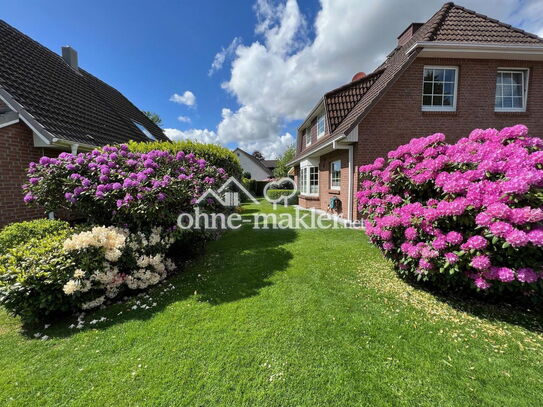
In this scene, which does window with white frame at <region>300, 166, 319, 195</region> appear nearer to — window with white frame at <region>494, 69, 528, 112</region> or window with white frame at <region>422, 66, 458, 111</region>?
window with white frame at <region>422, 66, 458, 111</region>

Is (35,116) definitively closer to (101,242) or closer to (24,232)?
(24,232)

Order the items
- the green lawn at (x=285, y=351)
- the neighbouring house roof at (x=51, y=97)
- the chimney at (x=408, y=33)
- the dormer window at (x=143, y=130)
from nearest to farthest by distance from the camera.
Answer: the green lawn at (x=285, y=351)
the neighbouring house roof at (x=51, y=97)
the chimney at (x=408, y=33)
the dormer window at (x=143, y=130)

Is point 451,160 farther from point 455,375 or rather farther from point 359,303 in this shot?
point 455,375

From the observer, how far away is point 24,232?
414cm

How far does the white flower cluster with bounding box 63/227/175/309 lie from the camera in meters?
Answer: 3.45

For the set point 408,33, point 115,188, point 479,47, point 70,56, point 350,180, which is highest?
point 408,33

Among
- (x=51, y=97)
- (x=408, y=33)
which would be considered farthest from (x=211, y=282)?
(x=408, y=33)

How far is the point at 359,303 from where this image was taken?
357cm

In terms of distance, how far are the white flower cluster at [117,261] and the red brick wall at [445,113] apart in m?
7.32

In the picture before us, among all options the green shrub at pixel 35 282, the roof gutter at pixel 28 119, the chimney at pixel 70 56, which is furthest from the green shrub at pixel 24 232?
the chimney at pixel 70 56

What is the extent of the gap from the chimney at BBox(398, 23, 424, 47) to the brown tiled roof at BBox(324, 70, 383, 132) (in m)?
3.97

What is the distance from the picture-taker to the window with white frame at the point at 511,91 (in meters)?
8.64

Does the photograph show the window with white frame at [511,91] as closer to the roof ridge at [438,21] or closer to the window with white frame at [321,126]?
the roof ridge at [438,21]

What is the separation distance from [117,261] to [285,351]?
3215 millimetres
